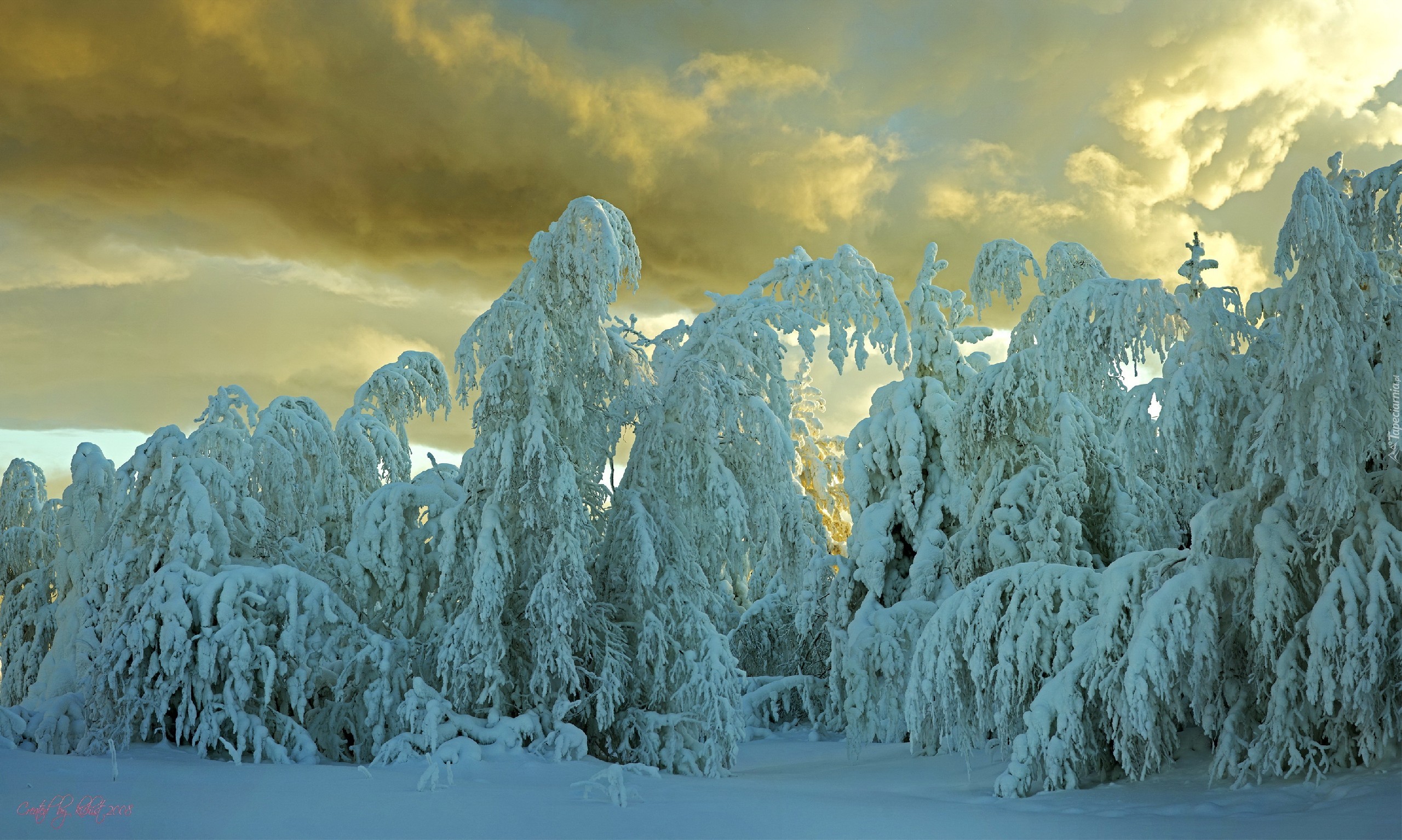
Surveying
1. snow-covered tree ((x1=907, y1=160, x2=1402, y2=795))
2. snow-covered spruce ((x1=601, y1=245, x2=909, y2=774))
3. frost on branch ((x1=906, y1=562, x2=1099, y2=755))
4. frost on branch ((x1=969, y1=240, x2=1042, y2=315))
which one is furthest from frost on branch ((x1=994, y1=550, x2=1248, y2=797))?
frost on branch ((x1=969, y1=240, x2=1042, y2=315))

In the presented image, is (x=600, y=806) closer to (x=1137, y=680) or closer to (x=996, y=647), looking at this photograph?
(x=1137, y=680)

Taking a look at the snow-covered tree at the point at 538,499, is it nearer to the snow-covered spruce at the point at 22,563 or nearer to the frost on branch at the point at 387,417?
the frost on branch at the point at 387,417

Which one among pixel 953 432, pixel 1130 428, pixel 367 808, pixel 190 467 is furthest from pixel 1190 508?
pixel 190 467

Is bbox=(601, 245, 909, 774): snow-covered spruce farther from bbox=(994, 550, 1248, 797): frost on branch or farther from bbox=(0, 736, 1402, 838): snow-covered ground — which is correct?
bbox=(994, 550, 1248, 797): frost on branch

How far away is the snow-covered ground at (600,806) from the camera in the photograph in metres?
5.22

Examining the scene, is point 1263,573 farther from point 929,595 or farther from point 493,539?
point 929,595
